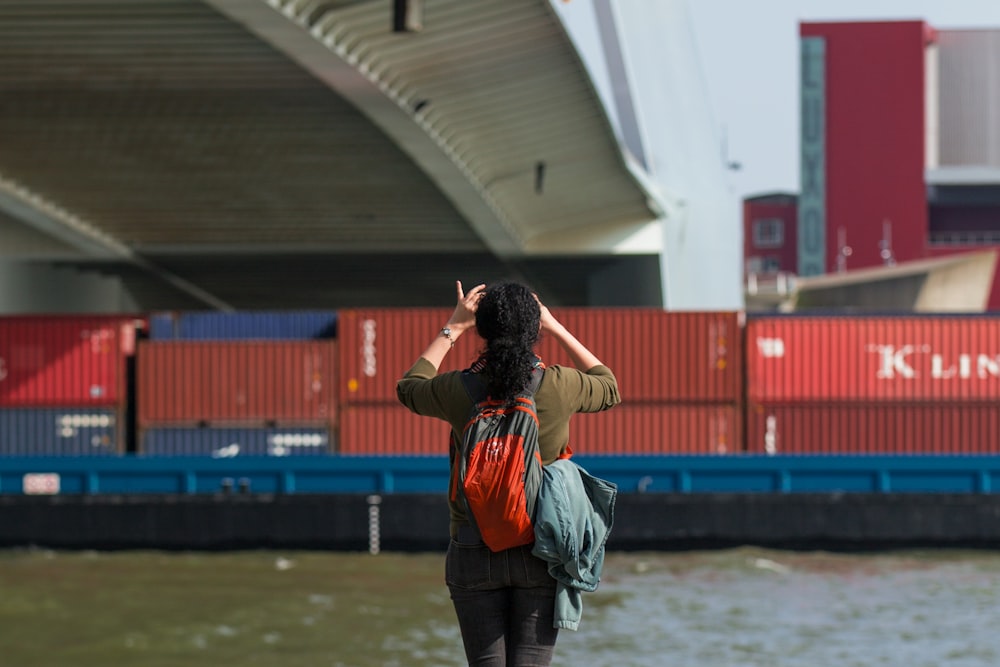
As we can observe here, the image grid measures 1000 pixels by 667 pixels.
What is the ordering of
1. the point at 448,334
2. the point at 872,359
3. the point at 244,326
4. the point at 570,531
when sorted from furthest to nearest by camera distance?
the point at 244,326
the point at 872,359
the point at 448,334
the point at 570,531

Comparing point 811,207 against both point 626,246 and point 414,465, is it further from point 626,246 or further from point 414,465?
point 414,465

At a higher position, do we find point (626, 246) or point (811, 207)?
point (811, 207)

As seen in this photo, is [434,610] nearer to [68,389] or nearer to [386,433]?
[386,433]

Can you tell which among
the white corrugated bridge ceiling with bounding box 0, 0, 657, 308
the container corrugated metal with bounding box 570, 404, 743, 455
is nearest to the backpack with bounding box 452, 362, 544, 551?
the white corrugated bridge ceiling with bounding box 0, 0, 657, 308

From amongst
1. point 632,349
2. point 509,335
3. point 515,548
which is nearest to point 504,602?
point 515,548

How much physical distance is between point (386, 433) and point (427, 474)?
1.55m

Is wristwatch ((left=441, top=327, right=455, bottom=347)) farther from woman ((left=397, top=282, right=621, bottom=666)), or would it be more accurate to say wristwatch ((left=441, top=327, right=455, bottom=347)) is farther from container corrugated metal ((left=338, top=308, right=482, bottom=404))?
container corrugated metal ((left=338, top=308, right=482, bottom=404))

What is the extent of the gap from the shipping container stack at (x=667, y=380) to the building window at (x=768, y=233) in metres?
74.0

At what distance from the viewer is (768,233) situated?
101188 mm

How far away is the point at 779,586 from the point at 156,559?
34.7 ft

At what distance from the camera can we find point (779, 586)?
2281 centimetres

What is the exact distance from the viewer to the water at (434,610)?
17125 millimetres

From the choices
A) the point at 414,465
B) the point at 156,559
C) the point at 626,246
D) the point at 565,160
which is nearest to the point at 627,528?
the point at 414,465

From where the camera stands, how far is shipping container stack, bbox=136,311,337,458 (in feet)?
92.1
